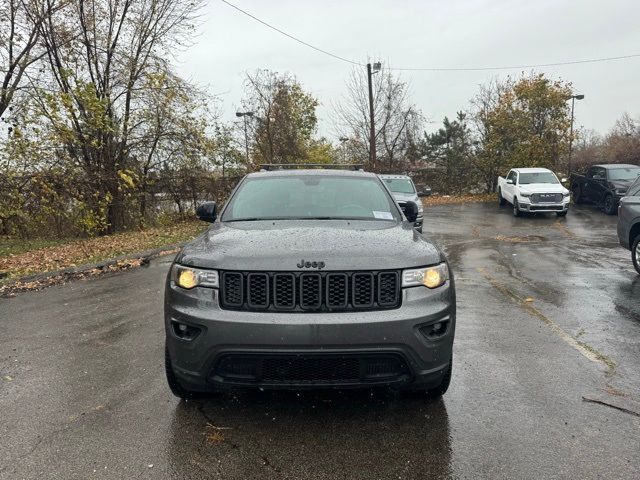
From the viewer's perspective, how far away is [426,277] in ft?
10.3

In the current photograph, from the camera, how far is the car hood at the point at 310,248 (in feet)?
9.96

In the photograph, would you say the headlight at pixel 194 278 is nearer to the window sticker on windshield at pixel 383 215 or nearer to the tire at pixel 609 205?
the window sticker on windshield at pixel 383 215

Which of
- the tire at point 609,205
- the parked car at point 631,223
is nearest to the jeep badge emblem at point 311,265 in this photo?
the parked car at point 631,223

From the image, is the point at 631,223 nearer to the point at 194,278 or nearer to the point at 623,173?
the point at 194,278

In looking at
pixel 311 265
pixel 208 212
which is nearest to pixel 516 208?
pixel 208 212

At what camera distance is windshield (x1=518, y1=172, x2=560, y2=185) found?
19031 mm

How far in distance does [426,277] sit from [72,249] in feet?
37.0

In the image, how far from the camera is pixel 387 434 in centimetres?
310

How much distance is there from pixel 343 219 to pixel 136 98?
13.8 meters

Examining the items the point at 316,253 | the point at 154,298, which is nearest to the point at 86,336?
the point at 154,298

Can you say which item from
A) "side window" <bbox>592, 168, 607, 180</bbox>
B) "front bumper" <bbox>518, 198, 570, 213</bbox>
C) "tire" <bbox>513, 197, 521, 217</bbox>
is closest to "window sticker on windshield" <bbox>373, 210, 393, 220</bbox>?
"front bumper" <bbox>518, 198, 570, 213</bbox>

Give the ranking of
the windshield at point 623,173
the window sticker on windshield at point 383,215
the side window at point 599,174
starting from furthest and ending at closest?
1. the side window at point 599,174
2. the windshield at point 623,173
3. the window sticker on windshield at point 383,215

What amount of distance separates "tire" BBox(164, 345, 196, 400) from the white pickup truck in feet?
55.5

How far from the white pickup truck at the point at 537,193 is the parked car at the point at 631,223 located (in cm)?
1002
